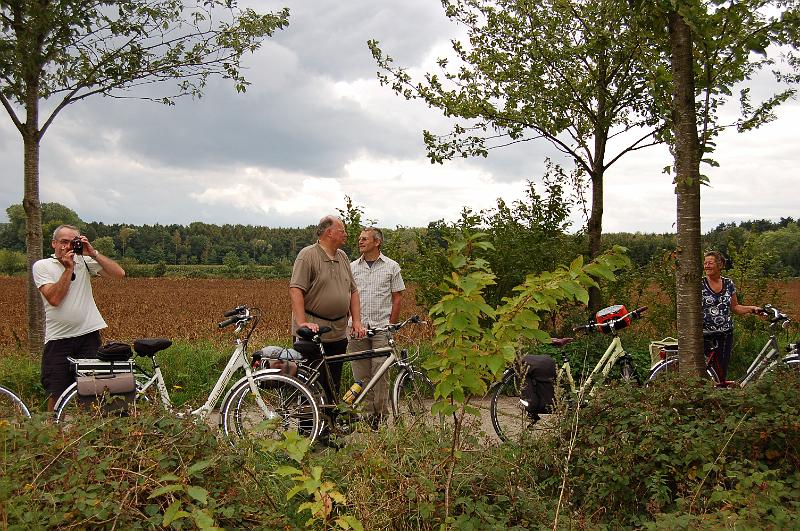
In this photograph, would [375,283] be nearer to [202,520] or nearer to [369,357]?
[369,357]

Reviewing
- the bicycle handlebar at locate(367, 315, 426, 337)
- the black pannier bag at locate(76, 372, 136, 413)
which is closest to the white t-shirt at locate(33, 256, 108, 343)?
the black pannier bag at locate(76, 372, 136, 413)

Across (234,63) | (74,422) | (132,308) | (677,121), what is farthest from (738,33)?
(132,308)

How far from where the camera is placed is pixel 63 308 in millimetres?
5855

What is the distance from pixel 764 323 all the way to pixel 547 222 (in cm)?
381

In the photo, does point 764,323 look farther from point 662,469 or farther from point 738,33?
point 662,469

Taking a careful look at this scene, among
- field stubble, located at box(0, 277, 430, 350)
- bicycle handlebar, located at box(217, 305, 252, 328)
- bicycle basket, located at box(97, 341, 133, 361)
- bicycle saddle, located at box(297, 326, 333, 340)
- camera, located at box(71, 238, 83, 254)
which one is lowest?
field stubble, located at box(0, 277, 430, 350)

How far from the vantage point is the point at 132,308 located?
25594 mm

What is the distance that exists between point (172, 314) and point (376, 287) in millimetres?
17656

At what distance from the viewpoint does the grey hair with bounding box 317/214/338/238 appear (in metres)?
6.71

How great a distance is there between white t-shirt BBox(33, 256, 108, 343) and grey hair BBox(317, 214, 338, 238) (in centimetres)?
206

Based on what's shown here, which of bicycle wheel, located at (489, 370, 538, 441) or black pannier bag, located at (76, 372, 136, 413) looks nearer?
black pannier bag, located at (76, 372, 136, 413)

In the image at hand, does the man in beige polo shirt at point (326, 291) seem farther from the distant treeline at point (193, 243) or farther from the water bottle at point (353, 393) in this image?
the distant treeline at point (193, 243)

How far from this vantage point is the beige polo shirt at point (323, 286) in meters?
6.58

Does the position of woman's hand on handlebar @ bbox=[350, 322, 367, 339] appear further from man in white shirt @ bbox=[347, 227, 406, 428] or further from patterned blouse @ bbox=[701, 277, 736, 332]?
patterned blouse @ bbox=[701, 277, 736, 332]
